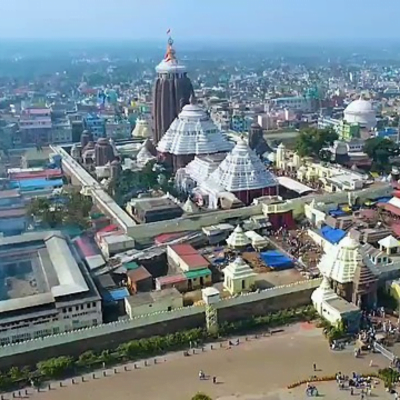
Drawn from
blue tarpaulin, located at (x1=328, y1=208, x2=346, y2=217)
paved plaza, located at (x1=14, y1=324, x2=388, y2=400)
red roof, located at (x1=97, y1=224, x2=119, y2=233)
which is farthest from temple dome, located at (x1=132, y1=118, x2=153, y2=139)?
paved plaza, located at (x1=14, y1=324, x2=388, y2=400)

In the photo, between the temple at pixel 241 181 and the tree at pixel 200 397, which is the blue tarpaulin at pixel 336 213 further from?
the tree at pixel 200 397

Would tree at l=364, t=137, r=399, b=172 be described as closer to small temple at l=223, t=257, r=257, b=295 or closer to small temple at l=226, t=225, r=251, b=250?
small temple at l=226, t=225, r=251, b=250

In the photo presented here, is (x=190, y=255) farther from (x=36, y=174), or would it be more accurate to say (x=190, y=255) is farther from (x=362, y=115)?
(x=362, y=115)

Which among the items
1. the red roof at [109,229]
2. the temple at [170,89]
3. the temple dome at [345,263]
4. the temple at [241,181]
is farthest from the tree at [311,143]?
the temple dome at [345,263]

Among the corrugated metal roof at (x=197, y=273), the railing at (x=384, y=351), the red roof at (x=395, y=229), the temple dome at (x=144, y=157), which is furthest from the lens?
the temple dome at (x=144, y=157)

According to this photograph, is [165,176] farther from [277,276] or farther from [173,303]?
[173,303]
